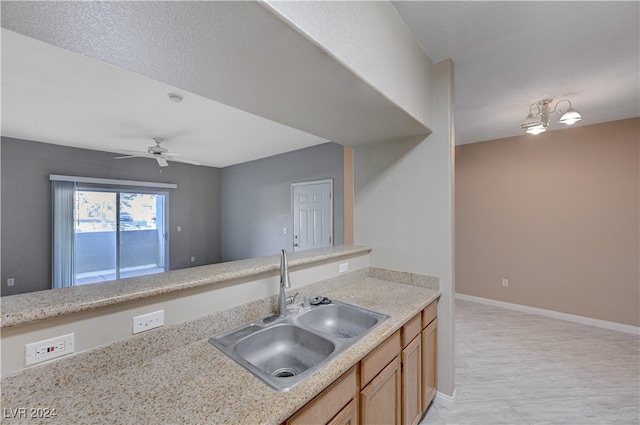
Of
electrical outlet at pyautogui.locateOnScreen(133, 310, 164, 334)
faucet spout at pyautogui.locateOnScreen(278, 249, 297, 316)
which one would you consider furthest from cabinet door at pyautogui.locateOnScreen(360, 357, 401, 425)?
electrical outlet at pyautogui.locateOnScreen(133, 310, 164, 334)

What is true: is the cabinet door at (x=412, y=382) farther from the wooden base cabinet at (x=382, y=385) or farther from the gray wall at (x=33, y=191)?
the gray wall at (x=33, y=191)

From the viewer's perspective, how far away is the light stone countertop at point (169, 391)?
76 cm

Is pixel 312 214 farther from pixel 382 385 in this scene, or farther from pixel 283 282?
pixel 382 385

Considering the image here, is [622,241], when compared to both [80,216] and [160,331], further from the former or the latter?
[80,216]

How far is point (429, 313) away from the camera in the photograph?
183cm

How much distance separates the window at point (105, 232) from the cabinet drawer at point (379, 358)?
19.6ft

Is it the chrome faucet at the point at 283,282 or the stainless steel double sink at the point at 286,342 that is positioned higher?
the chrome faucet at the point at 283,282

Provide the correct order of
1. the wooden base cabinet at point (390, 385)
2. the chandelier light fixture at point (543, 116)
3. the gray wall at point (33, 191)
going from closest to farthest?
the wooden base cabinet at point (390, 385), the chandelier light fixture at point (543, 116), the gray wall at point (33, 191)

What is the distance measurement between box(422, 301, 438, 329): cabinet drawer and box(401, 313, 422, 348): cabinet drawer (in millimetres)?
82

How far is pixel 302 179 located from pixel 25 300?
14.1 ft

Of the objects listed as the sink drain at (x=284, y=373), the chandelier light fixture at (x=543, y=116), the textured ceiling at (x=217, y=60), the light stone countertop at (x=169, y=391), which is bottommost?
the sink drain at (x=284, y=373)

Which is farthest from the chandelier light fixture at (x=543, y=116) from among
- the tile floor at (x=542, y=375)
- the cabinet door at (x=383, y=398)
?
the cabinet door at (x=383, y=398)

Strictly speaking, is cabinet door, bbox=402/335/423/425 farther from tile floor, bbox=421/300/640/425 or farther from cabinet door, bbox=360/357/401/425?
tile floor, bbox=421/300/640/425

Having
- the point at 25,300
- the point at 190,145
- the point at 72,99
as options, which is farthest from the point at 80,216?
the point at 25,300
